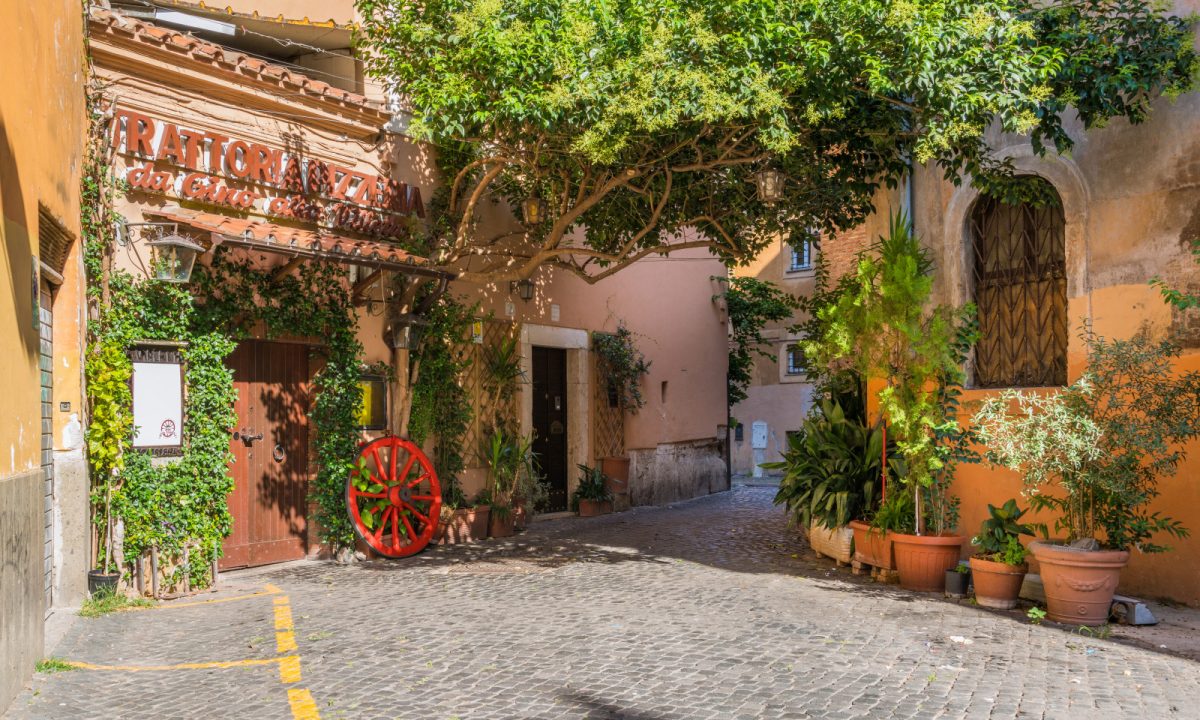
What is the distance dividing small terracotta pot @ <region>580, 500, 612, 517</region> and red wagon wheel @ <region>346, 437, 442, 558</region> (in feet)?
12.2

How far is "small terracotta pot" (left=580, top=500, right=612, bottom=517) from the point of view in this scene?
1452 centimetres

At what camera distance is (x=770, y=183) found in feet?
32.8

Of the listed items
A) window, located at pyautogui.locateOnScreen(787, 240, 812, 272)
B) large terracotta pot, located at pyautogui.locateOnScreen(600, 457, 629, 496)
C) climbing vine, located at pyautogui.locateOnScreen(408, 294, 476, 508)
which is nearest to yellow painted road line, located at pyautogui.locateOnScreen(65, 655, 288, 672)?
climbing vine, located at pyautogui.locateOnScreen(408, 294, 476, 508)

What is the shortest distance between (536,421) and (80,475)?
7.17m

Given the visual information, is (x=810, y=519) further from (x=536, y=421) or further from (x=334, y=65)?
(x=334, y=65)

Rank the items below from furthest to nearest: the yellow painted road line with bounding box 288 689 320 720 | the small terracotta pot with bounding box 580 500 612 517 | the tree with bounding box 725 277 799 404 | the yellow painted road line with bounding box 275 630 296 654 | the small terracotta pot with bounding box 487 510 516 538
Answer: the tree with bounding box 725 277 799 404 → the small terracotta pot with bounding box 580 500 612 517 → the small terracotta pot with bounding box 487 510 516 538 → the yellow painted road line with bounding box 275 630 296 654 → the yellow painted road line with bounding box 288 689 320 720

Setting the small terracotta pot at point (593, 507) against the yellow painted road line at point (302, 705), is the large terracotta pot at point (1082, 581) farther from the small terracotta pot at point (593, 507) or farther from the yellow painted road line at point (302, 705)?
the small terracotta pot at point (593, 507)

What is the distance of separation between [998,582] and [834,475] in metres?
2.60

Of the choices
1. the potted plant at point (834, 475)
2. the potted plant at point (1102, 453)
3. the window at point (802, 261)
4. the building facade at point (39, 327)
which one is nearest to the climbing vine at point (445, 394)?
the potted plant at point (834, 475)

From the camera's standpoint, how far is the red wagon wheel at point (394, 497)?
34.0 feet

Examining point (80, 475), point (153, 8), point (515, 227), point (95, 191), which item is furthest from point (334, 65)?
point (80, 475)

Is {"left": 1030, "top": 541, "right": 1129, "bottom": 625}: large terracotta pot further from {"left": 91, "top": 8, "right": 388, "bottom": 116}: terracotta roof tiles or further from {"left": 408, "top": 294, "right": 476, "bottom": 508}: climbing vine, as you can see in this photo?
{"left": 91, "top": 8, "right": 388, "bottom": 116}: terracotta roof tiles

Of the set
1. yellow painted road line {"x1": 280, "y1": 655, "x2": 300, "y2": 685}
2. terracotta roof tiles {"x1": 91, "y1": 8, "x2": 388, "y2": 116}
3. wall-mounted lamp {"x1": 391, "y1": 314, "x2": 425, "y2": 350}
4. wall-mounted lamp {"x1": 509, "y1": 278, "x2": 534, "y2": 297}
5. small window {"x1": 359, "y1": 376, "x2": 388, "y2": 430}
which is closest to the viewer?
yellow painted road line {"x1": 280, "y1": 655, "x2": 300, "y2": 685}

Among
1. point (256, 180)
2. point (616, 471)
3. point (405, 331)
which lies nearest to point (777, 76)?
point (405, 331)
